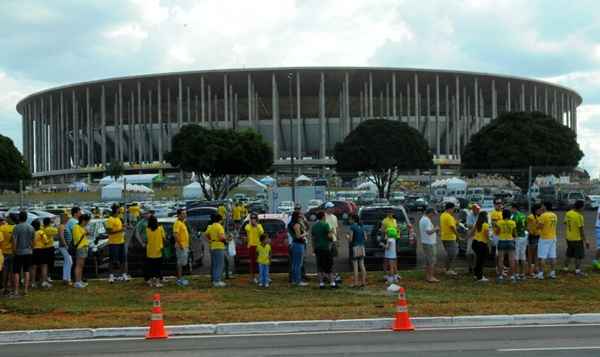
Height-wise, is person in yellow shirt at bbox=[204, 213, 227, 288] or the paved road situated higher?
person in yellow shirt at bbox=[204, 213, 227, 288]

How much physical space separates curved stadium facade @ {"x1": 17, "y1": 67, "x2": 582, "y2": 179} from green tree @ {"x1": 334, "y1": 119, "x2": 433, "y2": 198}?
29998mm

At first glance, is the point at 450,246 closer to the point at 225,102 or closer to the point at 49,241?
the point at 49,241

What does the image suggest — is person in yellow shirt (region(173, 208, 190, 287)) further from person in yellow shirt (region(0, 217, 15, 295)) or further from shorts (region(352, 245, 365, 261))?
shorts (region(352, 245, 365, 261))

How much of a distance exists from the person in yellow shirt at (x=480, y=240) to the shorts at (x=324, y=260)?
3.07 meters

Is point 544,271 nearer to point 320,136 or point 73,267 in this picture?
point 73,267

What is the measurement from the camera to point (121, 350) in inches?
400

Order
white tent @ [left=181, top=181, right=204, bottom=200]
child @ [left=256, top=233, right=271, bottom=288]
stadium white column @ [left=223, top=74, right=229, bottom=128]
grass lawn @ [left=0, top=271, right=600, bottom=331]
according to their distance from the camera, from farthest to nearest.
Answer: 1. stadium white column @ [left=223, top=74, right=229, bottom=128]
2. white tent @ [left=181, top=181, right=204, bottom=200]
3. child @ [left=256, top=233, right=271, bottom=288]
4. grass lawn @ [left=0, top=271, right=600, bottom=331]

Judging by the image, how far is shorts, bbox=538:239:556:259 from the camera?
16703mm

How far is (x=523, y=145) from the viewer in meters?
62.8

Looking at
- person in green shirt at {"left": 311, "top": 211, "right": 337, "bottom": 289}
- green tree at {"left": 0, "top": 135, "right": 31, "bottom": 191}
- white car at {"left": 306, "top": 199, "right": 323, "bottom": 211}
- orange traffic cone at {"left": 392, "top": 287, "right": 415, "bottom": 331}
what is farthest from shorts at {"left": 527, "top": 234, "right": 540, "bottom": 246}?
green tree at {"left": 0, "top": 135, "right": 31, "bottom": 191}

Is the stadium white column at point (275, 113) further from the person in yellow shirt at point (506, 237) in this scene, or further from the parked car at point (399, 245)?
the person in yellow shirt at point (506, 237)

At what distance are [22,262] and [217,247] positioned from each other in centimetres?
389

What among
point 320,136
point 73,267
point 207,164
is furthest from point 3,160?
point 73,267

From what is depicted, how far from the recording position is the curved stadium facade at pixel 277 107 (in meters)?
104
